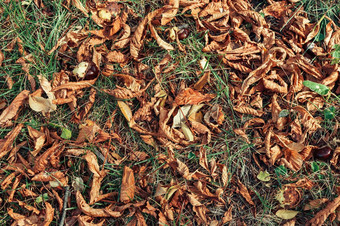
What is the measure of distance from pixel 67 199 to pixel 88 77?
905mm

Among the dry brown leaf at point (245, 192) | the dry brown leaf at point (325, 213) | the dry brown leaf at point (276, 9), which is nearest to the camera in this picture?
the dry brown leaf at point (325, 213)

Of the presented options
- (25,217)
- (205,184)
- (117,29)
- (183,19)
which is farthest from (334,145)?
(25,217)

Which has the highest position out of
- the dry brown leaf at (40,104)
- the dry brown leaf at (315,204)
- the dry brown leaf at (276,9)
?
the dry brown leaf at (276,9)

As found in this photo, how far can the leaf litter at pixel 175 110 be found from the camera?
7.23 feet

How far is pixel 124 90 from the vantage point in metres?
2.29

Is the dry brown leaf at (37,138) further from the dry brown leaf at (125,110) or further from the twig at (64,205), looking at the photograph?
the dry brown leaf at (125,110)

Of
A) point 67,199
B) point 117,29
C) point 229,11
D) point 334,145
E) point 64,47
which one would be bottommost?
point 67,199

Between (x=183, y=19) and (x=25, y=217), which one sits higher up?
(x=183, y=19)

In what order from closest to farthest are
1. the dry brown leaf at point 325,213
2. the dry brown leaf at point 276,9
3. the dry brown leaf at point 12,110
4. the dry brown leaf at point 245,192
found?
the dry brown leaf at point 325,213
the dry brown leaf at point 245,192
the dry brown leaf at point 12,110
the dry brown leaf at point 276,9

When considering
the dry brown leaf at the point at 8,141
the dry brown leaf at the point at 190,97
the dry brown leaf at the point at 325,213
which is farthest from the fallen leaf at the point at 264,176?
the dry brown leaf at the point at 8,141

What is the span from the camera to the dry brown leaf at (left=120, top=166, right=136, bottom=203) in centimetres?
218

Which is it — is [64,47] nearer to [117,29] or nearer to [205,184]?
[117,29]

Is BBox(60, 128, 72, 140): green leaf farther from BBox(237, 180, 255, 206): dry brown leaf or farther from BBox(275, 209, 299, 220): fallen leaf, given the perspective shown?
BBox(275, 209, 299, 220): fallen leaf

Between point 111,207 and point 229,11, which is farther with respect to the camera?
point 229,11
